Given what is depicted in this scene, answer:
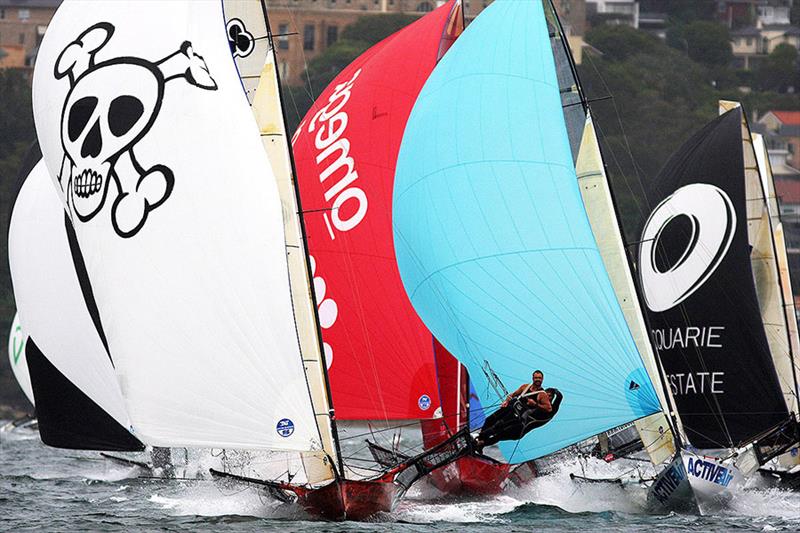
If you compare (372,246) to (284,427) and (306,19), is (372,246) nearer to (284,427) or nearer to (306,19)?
(284,427)

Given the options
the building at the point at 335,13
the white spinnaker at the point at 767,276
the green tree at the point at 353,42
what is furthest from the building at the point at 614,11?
the white spinnaker at the point at 767,276

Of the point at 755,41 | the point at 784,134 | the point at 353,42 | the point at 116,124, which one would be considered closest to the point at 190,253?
the point at 116,124

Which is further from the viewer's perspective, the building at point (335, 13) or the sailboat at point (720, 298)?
the building at point (335, 13)

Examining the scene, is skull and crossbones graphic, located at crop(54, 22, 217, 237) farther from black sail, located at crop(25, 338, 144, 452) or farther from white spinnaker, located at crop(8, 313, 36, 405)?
white spinnaker, located at crop(8, 313, 36, 405)

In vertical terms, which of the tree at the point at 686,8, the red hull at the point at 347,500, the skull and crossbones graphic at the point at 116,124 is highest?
the tree at the point at 686,8

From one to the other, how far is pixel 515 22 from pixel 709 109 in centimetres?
5986

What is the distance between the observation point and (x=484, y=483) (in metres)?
14.3

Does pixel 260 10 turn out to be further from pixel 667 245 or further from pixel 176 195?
pixel 667 245

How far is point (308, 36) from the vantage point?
297 feet

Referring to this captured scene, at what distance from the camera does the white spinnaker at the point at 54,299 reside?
14.8 metres

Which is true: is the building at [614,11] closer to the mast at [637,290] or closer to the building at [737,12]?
the building at [737,12]

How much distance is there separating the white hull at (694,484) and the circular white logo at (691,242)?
10.3 feet

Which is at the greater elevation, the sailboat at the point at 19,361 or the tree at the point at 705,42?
the tree at the point at 705,42

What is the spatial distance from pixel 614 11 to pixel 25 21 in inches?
1419
